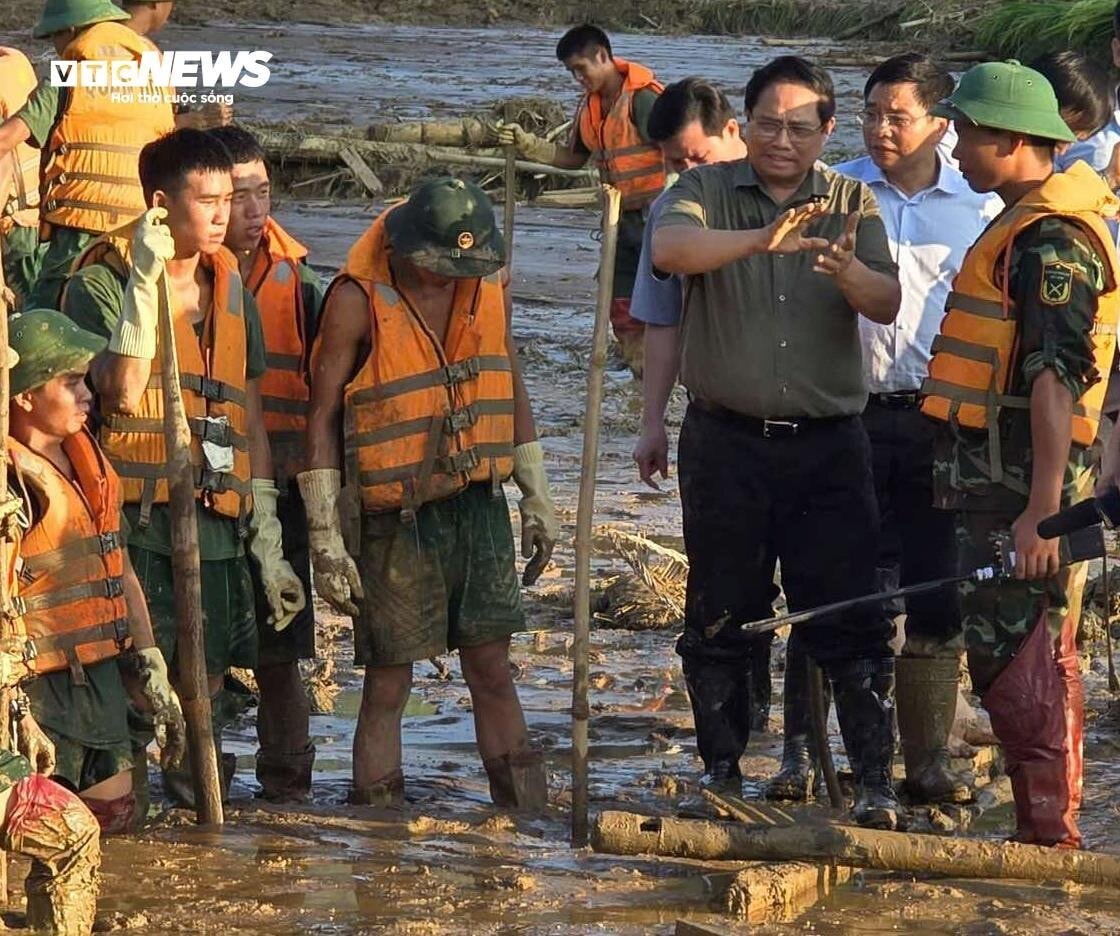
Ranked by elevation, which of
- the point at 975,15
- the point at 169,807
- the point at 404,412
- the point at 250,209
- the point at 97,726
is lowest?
the point at 169,807

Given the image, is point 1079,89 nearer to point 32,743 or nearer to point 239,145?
point 239,145

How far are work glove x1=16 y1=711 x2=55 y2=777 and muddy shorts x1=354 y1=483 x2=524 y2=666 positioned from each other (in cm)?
124

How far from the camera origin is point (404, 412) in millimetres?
5938

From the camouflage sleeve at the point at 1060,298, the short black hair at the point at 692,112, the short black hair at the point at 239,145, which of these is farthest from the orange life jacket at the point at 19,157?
the camouflage sleeve at the point at 1060,298

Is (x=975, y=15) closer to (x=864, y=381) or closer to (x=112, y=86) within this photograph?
(x=112, y=86)

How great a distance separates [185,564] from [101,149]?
3.70 m

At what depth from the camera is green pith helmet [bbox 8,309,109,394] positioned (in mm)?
5117

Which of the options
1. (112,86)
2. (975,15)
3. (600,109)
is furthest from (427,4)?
(112,86)

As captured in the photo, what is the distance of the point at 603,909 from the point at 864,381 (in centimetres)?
183

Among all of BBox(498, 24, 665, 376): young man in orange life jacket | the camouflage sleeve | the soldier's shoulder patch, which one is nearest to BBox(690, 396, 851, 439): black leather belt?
the camouflage sleeve


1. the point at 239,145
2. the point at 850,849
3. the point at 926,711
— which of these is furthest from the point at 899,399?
the point at 239,145

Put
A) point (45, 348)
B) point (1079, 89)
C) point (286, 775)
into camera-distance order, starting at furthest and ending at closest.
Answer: point (1079, 89) < point (286, 775) < point (45, 348)

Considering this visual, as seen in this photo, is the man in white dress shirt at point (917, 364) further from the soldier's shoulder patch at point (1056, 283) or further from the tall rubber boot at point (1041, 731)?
the soldier's shoulder patch at point (1056, 283)

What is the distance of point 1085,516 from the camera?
5289mm
